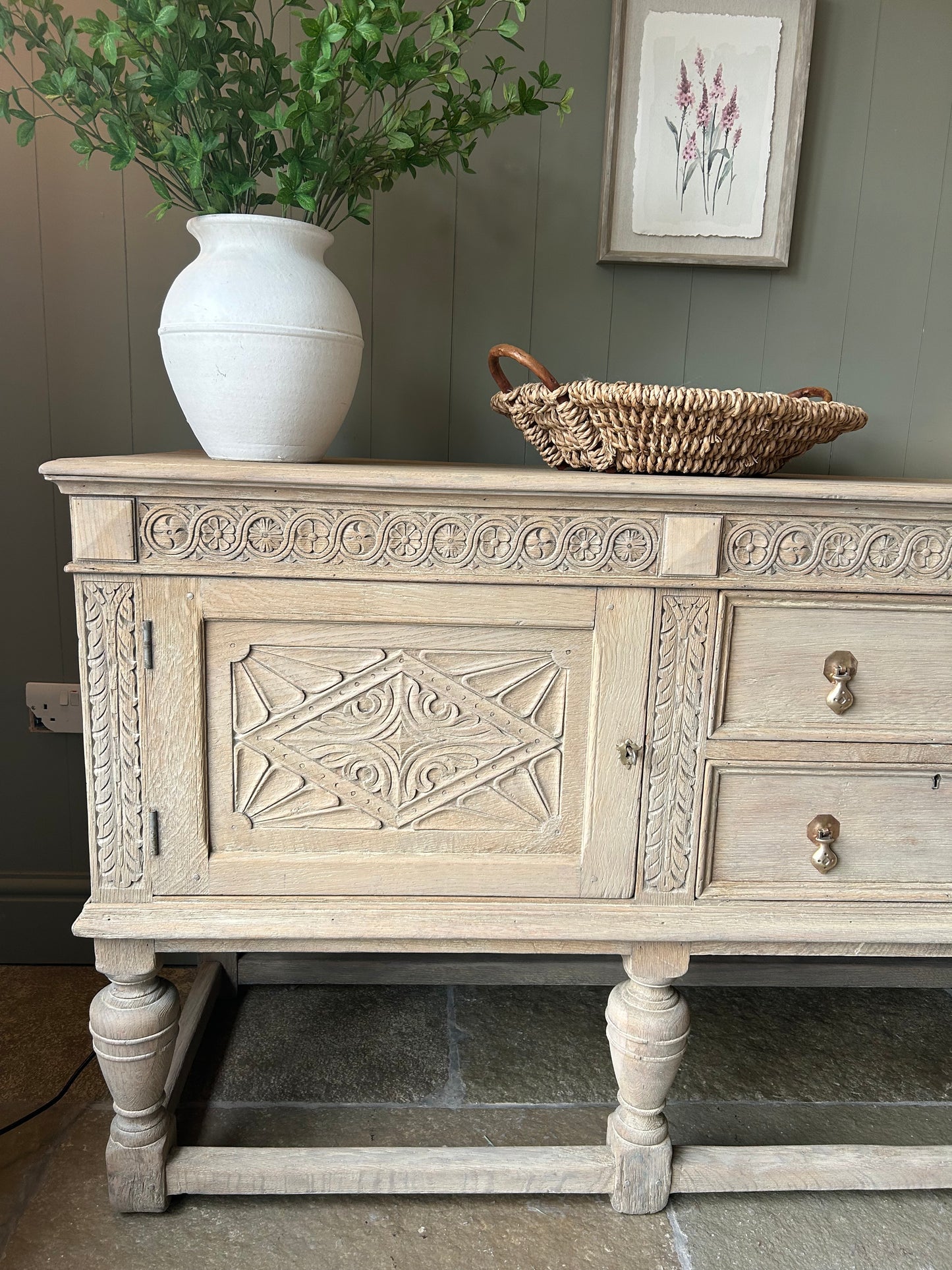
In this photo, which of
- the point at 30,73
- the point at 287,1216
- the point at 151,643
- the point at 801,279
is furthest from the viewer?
the point at 801,279

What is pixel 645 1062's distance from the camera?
0.99 meters

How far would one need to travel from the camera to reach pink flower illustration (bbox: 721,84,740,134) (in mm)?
1309

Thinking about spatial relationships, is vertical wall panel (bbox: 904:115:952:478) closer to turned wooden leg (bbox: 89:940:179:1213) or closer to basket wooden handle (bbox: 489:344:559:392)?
basket wooden handle (bbox: 489:344:559:392)

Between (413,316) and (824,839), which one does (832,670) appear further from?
(413,316)

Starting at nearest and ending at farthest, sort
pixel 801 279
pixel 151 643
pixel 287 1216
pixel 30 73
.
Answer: pixel 151 643, pixel 287 1216, pixel 30 73, pixel 801 279

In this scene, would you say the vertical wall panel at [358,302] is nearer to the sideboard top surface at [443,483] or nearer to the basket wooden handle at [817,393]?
the sideboard top surface at [443,483]

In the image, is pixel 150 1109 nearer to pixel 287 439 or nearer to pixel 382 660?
A: pixel 382 660

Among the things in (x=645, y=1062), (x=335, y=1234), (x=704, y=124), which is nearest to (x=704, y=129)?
(x=704, y=124)

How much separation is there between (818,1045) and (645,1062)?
0.57 m

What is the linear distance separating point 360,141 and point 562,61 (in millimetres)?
514

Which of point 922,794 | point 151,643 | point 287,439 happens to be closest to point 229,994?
point 151,643

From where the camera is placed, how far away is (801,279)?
54.7 inches

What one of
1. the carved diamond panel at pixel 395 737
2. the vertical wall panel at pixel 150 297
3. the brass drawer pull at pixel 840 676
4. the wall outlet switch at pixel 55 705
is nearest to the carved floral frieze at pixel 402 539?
the carved diamond panel at pixel 395 737

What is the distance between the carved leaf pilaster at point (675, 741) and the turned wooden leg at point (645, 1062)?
0.35 ft
